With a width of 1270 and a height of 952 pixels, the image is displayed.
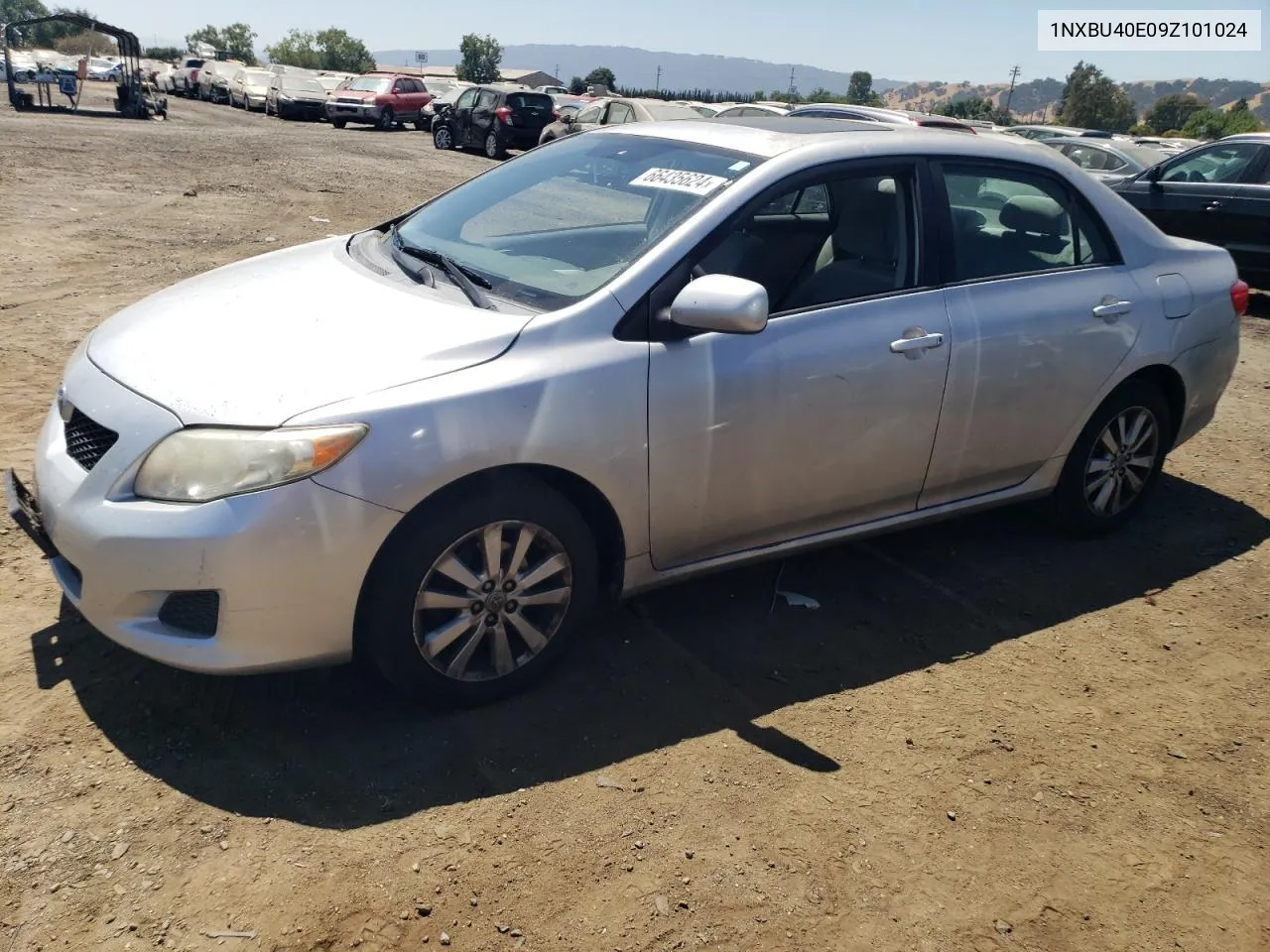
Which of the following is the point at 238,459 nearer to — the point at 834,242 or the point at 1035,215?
the point at 834,242

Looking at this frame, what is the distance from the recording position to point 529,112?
2533 centimetres

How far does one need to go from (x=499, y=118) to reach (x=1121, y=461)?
22417 mm

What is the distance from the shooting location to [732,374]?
341 cm

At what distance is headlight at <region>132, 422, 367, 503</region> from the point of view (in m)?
2.78

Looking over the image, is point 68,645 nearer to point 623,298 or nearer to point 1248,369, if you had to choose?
point 623,298

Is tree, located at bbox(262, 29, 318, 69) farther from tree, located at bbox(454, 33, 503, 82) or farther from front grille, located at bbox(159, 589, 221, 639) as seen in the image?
front grille, located at bbox(159, 589, 221, 639)

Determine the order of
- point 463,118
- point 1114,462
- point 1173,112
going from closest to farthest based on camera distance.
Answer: point 1114,462 < point 463,118 < point 1173,112

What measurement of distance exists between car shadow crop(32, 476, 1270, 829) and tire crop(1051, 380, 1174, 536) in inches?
7.0

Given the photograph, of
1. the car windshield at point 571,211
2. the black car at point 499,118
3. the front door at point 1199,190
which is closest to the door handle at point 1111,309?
the car windshield at point 571,211

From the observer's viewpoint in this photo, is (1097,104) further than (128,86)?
Yes

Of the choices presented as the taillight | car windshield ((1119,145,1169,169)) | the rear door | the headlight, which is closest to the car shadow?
the headlight

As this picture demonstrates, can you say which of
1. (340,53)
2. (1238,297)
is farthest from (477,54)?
(1238,297)

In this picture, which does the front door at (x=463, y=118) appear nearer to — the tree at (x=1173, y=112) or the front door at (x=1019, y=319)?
the front door at (x=1019, y=319)

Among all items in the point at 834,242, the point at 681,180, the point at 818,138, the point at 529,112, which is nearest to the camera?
the point at 681,180
